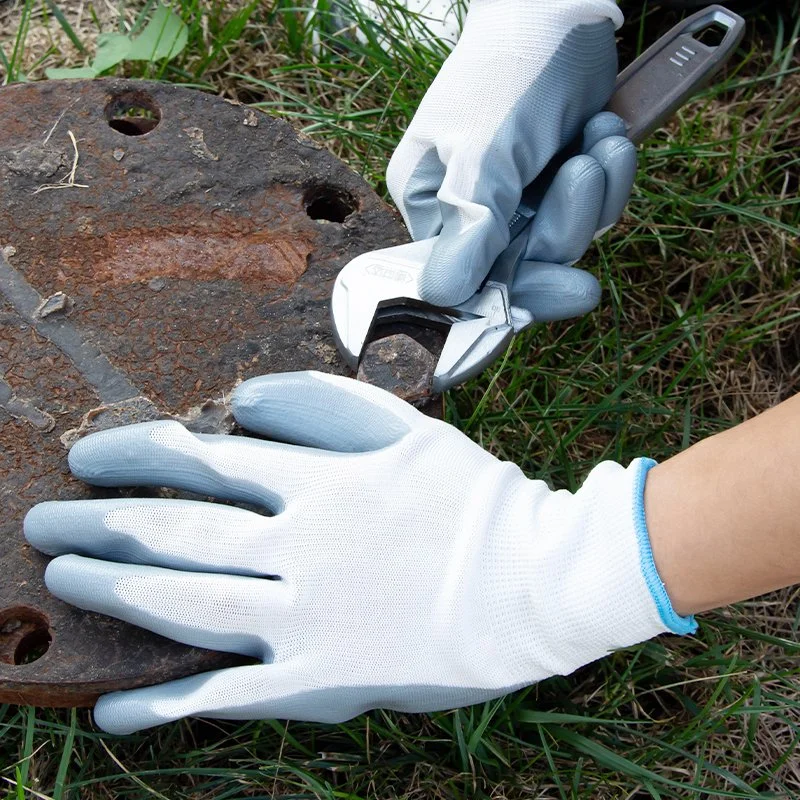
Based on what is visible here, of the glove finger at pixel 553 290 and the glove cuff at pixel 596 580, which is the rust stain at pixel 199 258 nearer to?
the glove finger at pixel 553 290

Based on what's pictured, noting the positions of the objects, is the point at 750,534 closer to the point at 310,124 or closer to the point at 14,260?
the point at 14,260

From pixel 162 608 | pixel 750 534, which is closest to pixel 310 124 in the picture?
pixel 162 608

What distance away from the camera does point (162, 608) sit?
120 cm

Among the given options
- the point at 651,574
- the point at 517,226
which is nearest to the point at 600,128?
the point at 517,226

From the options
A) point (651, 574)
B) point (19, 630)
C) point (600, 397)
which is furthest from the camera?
point (600, 397)

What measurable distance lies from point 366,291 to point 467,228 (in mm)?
191

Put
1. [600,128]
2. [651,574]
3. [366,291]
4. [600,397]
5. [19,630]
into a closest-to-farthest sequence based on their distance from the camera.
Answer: [651,574], [19,630], [366,291], [600,128], [600,397]

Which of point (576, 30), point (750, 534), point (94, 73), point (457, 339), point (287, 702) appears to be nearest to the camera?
point (750, 534)

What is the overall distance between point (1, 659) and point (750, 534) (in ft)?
3.41

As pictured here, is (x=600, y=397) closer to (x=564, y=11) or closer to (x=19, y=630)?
(x=564, y=11)

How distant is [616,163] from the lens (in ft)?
4.81

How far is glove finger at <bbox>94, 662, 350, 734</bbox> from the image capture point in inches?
48.6

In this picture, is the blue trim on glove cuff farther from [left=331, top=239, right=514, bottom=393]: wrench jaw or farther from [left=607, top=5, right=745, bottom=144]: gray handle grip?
[left=607, top=5, right=745, bottom=144]: gray handle grip

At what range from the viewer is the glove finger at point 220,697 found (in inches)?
48.6
